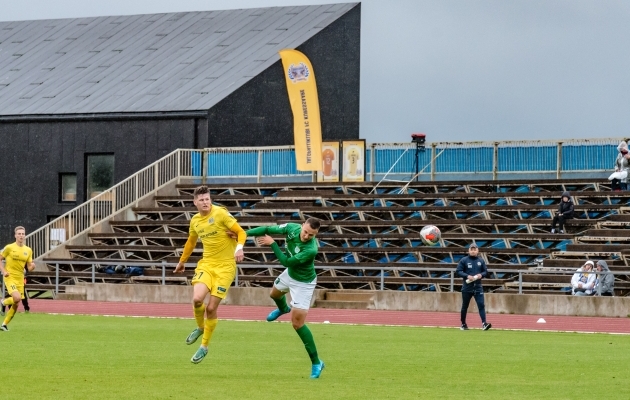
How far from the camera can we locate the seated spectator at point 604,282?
33688 mm

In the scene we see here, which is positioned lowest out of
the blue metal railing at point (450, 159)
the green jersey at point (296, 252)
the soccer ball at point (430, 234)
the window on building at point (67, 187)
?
the soccer ball at point (430, 234)

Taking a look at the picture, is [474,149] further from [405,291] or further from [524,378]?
[524,378]

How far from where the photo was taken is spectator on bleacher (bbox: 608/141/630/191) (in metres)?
41.2

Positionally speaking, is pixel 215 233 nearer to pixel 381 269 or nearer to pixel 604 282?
pixel 604 282

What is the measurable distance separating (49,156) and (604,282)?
2732cm

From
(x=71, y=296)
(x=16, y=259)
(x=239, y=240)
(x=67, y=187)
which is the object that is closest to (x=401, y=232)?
(x=71, y=296)

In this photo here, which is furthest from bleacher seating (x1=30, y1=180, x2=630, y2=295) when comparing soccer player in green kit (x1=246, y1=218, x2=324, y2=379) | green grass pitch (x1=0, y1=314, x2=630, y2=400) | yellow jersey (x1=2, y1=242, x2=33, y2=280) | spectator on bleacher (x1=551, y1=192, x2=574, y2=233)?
soccer player in green kit (x1=246, y1=218, x2=324, y2=379)

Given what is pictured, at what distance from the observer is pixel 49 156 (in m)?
54.4

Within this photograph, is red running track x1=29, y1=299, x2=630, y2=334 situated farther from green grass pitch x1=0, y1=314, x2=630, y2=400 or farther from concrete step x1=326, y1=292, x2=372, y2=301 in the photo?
green grass pitch x1=0, y1=314, x2=630, y2=400

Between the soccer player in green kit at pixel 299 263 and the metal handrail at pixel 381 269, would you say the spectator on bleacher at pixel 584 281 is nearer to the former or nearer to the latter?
the metal handrail at pixel 381 269

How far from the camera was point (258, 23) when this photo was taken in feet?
188

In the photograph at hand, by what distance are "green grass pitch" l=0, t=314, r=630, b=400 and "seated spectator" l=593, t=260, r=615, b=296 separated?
270 inches

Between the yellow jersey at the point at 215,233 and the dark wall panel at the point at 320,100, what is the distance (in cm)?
3424

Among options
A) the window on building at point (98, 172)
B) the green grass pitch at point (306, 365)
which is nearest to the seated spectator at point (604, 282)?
the green grass pitch at point (306, 365)
